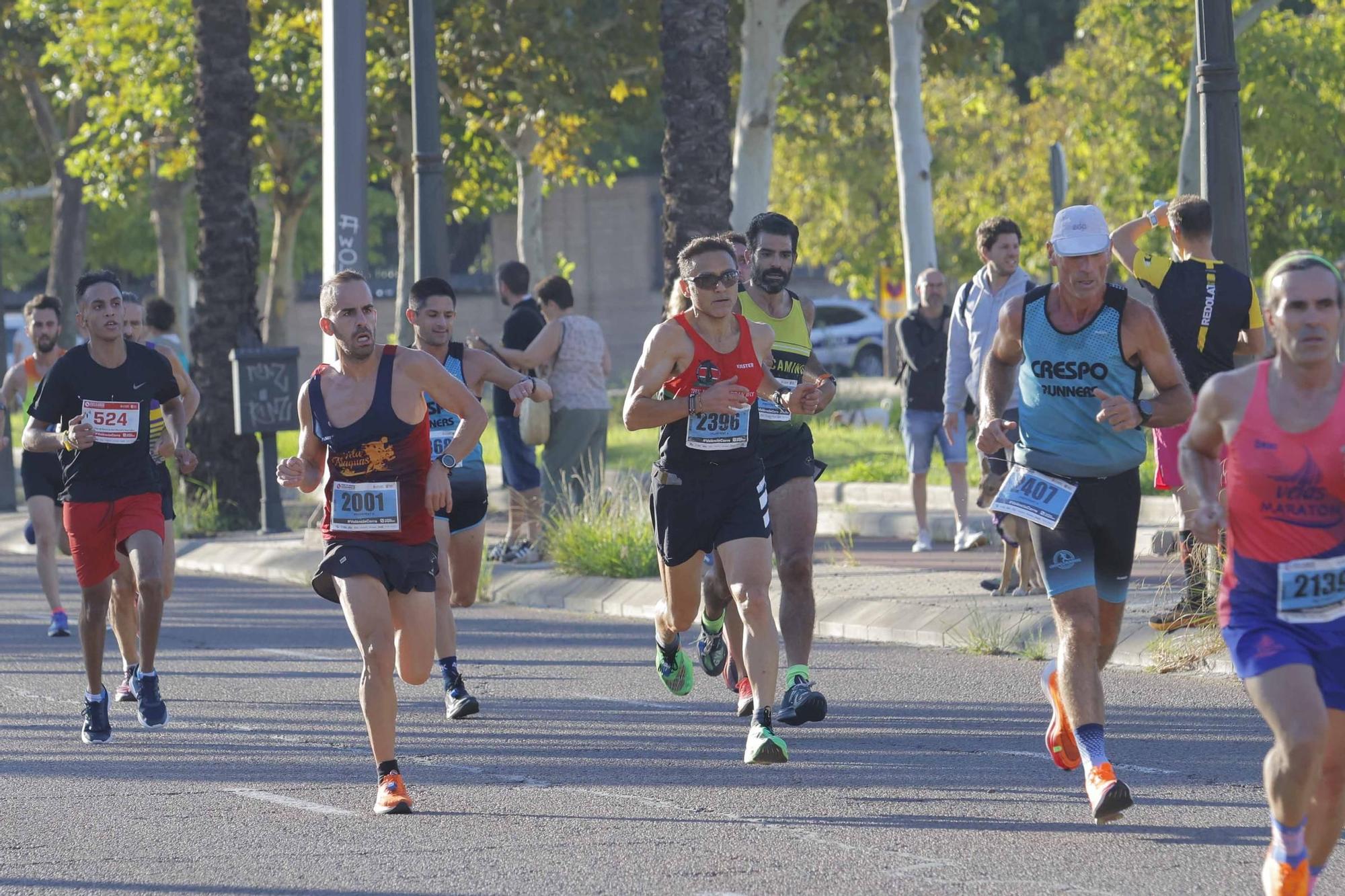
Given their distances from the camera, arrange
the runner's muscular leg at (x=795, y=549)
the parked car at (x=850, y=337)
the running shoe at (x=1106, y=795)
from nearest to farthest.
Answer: the running shoe at (x=1106, y=795), the runner's muscular leg at (x=795, y=549), the parked car at (x=850, y=337)

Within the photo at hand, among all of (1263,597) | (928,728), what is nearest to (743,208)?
(928,728)

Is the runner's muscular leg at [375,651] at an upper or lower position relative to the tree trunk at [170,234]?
lower

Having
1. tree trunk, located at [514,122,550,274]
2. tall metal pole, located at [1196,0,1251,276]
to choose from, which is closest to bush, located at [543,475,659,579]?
tall metal pole, located at [1196,0,1251,276]

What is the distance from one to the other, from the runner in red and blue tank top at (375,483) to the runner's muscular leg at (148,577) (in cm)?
192

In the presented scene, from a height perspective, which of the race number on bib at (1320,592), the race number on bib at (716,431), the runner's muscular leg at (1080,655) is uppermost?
the race number on bib at (716,431)

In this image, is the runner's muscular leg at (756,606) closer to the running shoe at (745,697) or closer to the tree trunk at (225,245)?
the running shoe at (745,697)

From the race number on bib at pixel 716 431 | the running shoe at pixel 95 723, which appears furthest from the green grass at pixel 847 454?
the race number on bib at pixel 716 431

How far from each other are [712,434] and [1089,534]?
5.48 feet

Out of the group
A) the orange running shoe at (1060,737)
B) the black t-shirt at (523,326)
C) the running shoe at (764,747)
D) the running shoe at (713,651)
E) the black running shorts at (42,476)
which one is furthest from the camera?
the black t-shirt at (523,326)

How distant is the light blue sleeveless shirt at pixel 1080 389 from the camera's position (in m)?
7.19

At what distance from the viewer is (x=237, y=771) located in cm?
838

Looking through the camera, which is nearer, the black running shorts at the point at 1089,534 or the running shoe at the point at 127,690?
the black running shorts at the point at 1089,534

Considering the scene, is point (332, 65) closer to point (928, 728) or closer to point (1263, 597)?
point (928, 728)

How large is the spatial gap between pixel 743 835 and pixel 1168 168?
2586cm
